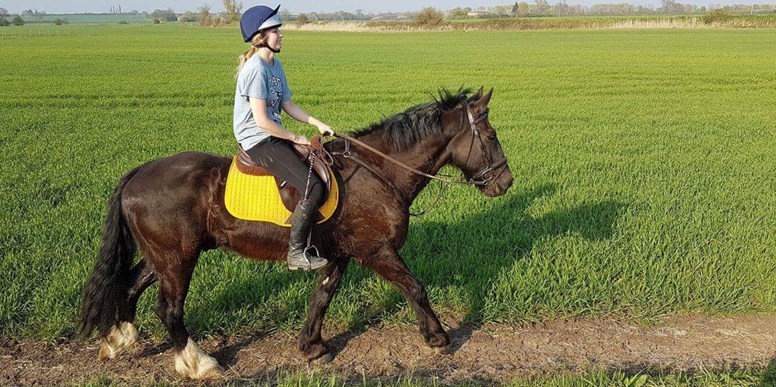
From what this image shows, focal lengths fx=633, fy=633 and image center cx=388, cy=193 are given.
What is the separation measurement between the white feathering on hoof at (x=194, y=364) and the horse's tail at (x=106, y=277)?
0.71 metres

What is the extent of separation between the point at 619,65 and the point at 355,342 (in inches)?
1431

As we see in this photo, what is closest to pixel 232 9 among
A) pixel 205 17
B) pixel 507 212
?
pixel 205 17

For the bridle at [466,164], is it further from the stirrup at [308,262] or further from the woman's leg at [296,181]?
the stirrup at [308,262]

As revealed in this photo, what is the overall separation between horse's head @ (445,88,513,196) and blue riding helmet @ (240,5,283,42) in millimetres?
1624

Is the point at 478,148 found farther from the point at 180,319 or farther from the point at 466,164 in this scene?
the point at 180,319

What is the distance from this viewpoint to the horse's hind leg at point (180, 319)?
5.08 meters

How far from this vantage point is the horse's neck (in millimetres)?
5273

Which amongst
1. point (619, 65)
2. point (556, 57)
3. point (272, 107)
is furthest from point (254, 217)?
point (556, 57)

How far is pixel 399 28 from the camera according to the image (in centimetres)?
10888

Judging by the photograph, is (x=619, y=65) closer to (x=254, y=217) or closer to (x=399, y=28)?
(x=254, y=217)

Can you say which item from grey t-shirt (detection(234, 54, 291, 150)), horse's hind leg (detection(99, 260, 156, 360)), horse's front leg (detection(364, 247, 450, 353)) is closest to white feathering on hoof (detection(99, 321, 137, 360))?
horse's hind leg (detection(99, 260, 156, 360))

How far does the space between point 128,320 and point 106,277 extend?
0.46 meters

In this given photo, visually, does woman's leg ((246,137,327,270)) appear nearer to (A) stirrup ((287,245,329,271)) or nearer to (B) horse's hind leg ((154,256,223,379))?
(A) stirrup ((287,245,329,271))

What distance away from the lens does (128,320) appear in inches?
216
